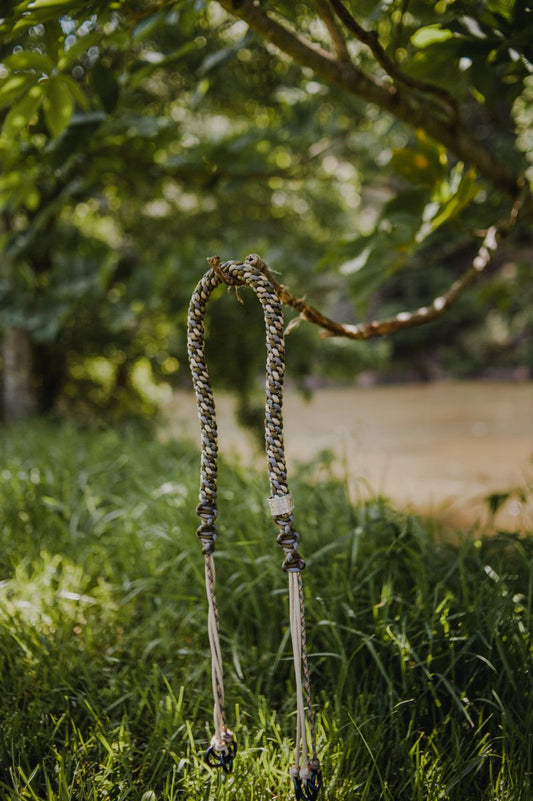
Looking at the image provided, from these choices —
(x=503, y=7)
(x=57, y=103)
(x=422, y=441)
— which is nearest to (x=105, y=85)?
(x=57, y=103)

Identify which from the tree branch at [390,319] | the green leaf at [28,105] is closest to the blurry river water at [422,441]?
the tree branch at [390,319]

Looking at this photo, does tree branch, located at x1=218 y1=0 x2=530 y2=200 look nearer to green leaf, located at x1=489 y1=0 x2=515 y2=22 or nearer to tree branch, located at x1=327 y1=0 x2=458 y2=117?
tree branch, located at x1=327 y1=0 x2=458 y2=117

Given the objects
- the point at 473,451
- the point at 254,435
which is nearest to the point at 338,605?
the point at 254,435

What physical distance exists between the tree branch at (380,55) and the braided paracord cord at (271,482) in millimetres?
487

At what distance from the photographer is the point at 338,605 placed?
124 centimetres

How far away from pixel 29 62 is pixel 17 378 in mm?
3064

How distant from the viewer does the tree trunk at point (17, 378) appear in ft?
11.8

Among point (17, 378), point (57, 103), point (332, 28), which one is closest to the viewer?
point (57, 103)

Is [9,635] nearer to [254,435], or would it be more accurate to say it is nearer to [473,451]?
[254,435]

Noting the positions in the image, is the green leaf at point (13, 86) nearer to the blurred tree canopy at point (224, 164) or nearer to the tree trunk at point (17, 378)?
the blurred tree canopy at point (224, 164)

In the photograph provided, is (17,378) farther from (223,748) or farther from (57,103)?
(223,748)

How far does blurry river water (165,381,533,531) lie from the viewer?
2795 millimetres

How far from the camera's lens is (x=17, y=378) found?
3.63m

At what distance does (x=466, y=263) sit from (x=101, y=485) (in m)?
10.6
